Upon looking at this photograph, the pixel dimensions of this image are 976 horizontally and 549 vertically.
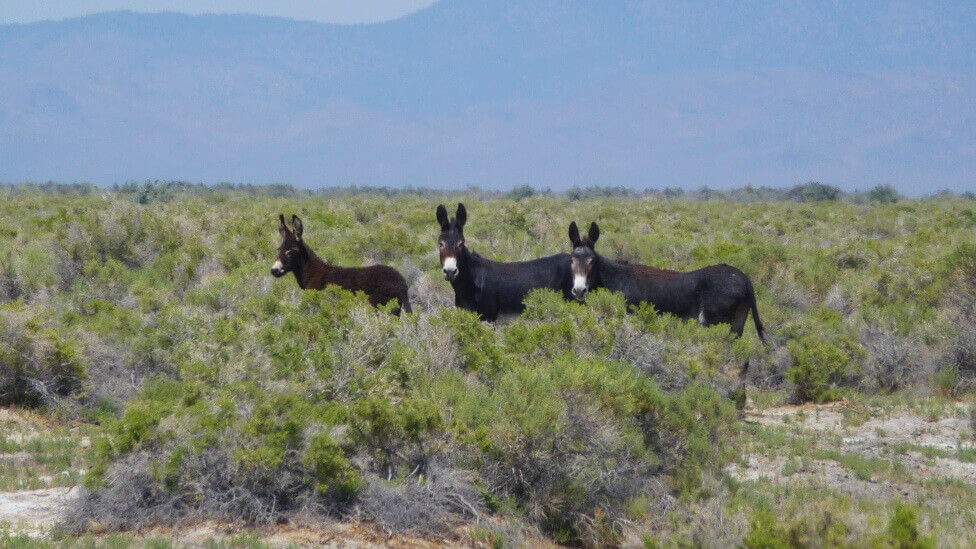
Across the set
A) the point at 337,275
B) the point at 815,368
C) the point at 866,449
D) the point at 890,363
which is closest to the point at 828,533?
the point at 866,449

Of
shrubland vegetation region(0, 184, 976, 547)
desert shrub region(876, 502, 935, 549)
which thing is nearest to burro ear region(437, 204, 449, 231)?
shrubland vegetation region(0, 184, 976, 547)

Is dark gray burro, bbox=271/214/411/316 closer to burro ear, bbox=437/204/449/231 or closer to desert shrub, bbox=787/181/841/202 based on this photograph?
burro ear, bbox=437/204/449/231

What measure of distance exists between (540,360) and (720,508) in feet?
10.2

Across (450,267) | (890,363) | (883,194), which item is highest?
(883,194)

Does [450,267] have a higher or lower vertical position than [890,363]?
higher

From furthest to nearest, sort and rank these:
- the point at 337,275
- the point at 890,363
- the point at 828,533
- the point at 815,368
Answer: the point at 337,275
the point at 890,363
the point at 815,368
the point at 828,533

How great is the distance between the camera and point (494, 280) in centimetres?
1207

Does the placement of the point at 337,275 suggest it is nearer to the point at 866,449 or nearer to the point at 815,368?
the point at 815,368

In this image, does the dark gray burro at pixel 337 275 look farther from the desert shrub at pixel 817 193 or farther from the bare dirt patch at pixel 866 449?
the desert shrub at pixel 817 193

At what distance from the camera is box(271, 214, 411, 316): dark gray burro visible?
1224 cm

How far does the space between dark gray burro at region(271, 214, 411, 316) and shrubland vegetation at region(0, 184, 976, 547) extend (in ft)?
1.28

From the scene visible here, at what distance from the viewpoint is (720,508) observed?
6.10m

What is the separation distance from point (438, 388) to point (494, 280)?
4584 millimetres

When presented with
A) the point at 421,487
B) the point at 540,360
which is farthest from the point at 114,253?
the point at 421,487
